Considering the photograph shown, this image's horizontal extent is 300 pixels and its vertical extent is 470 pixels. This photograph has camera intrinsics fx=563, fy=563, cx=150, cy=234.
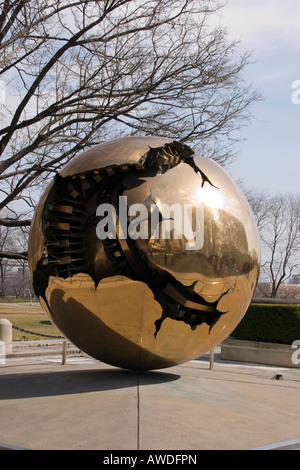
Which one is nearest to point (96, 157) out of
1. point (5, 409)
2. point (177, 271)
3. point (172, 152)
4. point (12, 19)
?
point (172, 152)

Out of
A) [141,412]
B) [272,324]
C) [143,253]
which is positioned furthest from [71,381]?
[272,324]

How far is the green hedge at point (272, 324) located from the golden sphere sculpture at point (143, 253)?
29.1ft

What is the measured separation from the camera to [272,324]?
15922 mm

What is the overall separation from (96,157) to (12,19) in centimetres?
794

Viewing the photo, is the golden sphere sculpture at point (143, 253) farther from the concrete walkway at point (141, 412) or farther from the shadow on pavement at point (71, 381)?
the concrete walkway at point (141, 412)

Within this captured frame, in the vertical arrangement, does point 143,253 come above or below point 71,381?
above

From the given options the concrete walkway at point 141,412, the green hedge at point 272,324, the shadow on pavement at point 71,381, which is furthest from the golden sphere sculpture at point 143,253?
the green hedge at point 272,324

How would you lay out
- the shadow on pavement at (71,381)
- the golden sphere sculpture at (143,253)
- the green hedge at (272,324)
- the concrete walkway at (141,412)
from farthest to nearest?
1. the green hedge at (272,324)
2. the shadow on pavement at (71,381)
3. the golden sphere sculpture at (143,253)
4. the concrete walkway at (141,412)

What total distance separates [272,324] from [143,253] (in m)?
10.5

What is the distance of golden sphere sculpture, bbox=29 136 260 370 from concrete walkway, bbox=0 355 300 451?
1.65 ft

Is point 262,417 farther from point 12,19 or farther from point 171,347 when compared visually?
point 12,19

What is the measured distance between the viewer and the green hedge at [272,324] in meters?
15.6

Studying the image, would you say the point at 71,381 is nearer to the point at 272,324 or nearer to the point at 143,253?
the point at 143,253
